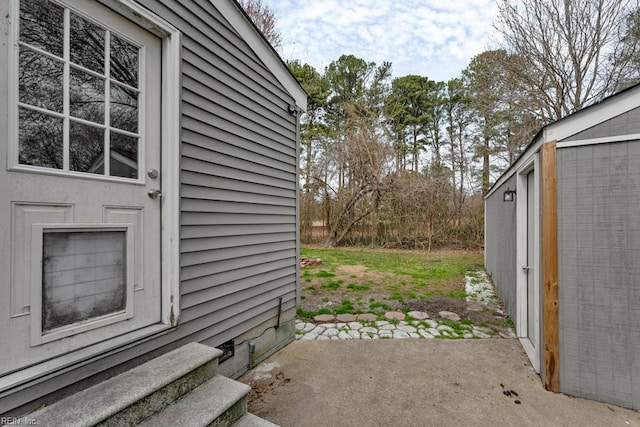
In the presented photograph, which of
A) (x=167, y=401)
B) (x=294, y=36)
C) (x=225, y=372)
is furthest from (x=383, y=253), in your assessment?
(x=167, y=401)

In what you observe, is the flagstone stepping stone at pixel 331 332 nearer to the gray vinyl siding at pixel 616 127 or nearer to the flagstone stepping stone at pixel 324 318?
the flagstone stepping stone at pixel 324 318

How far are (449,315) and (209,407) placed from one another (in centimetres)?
355

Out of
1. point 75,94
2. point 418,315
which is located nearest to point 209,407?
point 75,94

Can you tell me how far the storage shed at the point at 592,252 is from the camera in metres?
Answer: 2.10

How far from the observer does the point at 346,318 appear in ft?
13.2

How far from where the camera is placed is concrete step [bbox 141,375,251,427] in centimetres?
139

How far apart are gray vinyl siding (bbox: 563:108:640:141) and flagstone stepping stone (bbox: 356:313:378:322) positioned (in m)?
2.93

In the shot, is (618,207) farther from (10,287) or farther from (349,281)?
(349,281)

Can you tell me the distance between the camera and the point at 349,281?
618 cm

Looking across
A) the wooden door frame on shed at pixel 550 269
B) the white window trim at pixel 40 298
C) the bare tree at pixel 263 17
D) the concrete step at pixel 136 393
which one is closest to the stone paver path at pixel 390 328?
the wooden door frame on shed at pixel 550 269

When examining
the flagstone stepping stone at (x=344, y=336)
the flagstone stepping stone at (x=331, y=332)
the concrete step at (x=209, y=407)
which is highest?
the concrete step at (x=209, y=407)

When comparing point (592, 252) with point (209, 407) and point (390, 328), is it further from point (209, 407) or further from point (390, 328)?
point (209, 407)

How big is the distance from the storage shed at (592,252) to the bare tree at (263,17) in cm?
834

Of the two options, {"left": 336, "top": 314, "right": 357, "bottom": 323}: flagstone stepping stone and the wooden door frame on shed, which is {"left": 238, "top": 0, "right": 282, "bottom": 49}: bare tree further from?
the wooden door frame on shed
